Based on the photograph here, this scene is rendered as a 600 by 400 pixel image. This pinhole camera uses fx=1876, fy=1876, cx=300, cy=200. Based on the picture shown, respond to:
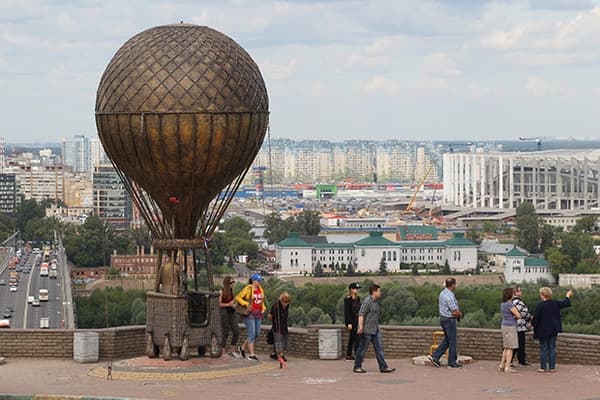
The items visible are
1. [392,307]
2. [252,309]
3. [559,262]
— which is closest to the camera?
[252,309]

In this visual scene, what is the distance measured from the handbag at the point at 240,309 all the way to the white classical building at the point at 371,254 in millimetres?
97373

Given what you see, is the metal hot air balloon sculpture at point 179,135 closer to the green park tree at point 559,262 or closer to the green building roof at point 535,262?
the green park tree at point 559,262

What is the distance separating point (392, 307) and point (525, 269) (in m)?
41.7

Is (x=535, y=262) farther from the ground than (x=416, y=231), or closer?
closer

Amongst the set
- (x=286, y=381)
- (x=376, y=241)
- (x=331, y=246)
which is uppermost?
(x=376, y=241)

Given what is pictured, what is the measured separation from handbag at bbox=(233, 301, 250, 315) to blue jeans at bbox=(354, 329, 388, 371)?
153cm

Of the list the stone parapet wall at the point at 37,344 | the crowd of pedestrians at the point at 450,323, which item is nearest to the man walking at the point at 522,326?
the crowd of pedestrians at the point at 450,323

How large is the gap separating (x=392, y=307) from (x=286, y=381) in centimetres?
4787

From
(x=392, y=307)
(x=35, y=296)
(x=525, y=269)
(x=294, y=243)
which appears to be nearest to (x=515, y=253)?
(x=525, y=269)

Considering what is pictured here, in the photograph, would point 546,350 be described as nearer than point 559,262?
Yes

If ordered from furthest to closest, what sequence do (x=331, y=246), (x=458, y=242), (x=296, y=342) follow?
1. (x=331, y=246)
2. (x=458, y=242)
3. (x=296, y=342)

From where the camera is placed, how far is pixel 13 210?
598ft

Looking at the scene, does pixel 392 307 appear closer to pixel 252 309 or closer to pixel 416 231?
pixel 252 309

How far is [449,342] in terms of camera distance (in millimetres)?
19031
